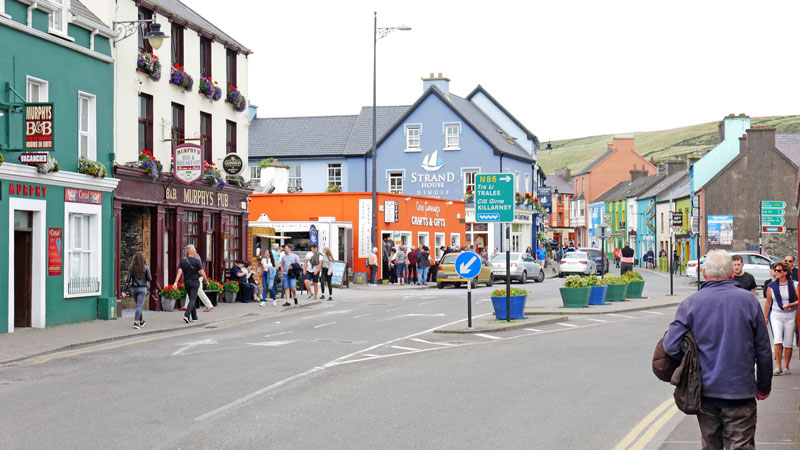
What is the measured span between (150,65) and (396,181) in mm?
35242

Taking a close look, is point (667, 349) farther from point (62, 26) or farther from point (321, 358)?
point (62, 26)

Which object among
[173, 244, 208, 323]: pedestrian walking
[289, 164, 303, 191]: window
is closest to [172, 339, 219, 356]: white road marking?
[173, 244, 208, 323]: pedestrian walking

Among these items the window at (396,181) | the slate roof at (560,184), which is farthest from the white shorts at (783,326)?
the slate roof at (560,184)

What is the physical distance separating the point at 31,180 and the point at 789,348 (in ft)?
49.5

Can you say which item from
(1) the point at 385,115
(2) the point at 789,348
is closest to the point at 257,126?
(1) the point at 385,115

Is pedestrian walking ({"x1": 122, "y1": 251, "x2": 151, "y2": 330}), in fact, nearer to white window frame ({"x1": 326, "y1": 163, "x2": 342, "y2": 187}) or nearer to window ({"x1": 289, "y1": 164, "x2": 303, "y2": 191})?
window ({"x1": 289, "y1": 164, "x2": 303, "y2": 191})

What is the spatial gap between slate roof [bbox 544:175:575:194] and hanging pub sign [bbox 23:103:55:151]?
4454 inches

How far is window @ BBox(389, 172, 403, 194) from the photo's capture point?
59781mm

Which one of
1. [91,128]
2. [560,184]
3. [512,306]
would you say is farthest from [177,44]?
[560,184]

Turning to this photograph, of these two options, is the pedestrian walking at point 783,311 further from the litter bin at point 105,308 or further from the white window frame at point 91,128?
the white window frame at point 91,128

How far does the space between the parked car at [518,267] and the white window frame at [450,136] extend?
1495 cm

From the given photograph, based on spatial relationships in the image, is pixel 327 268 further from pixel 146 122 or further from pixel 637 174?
pixel 637 174

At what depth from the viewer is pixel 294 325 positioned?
21.7 m

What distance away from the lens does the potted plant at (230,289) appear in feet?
96.2
